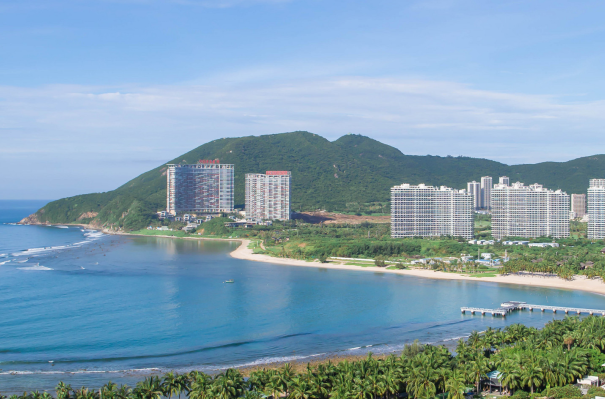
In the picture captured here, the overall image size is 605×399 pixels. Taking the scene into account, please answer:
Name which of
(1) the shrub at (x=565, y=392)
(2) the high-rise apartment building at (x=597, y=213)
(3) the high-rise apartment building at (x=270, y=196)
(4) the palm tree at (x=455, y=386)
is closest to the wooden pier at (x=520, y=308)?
(1) the shrub at (x=565, y=392)

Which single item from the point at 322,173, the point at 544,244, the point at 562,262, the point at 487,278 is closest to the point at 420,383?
the point at 487,278

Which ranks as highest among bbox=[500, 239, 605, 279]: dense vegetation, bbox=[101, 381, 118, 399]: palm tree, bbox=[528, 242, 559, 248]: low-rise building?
bbox=[528, 242, 559, 248]: low-rise building

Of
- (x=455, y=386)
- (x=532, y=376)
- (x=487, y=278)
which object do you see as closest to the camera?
(x=455, y=386)

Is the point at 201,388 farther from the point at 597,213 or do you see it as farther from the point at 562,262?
the point at 597,213

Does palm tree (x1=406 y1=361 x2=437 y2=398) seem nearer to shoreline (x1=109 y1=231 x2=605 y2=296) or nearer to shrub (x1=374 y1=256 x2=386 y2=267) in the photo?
shoreline (x1=109 y1=231 x2=605 y2=296)

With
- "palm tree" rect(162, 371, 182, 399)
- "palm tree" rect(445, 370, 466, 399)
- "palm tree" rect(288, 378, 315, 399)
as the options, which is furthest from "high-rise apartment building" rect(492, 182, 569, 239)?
"palm tree" rect(162, 371, 182, 399)
